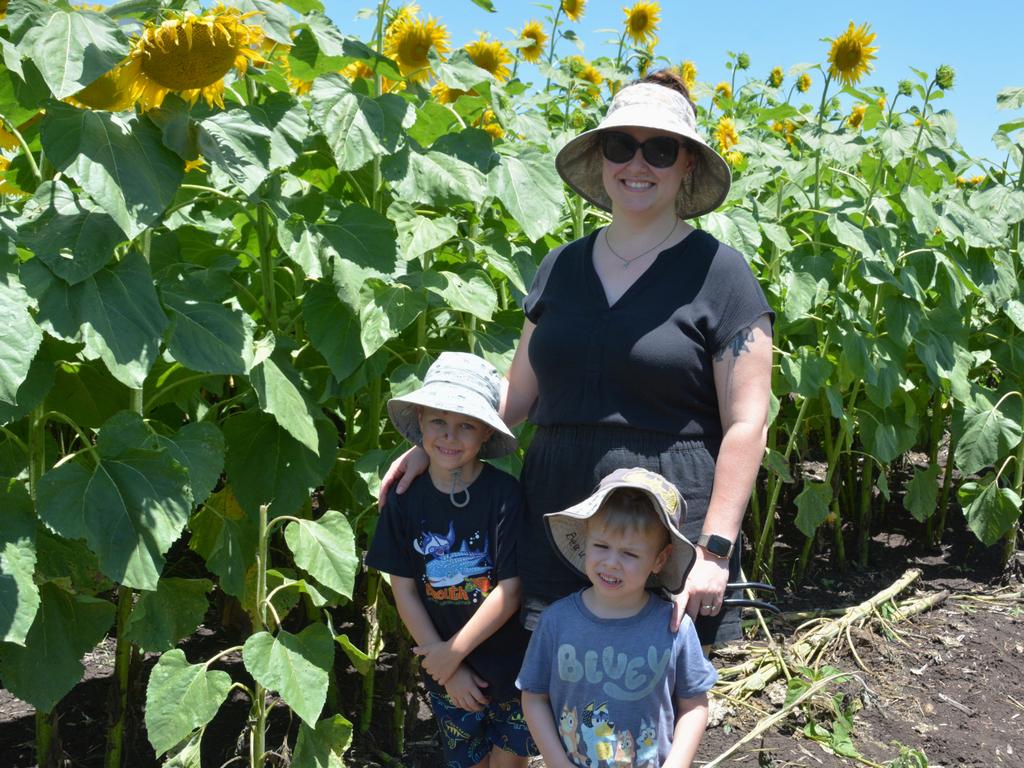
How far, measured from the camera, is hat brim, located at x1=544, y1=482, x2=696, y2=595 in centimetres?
198

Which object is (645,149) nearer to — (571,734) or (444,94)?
(571,734)

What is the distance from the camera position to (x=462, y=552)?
231 centimetres

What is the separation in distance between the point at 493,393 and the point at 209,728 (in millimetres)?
1342

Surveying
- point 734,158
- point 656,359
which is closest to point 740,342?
point 656,359

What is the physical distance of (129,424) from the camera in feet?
7.48

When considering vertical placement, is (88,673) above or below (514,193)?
below

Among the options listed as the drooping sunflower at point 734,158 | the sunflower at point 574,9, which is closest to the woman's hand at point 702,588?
the drooping sunflower at point 734,158

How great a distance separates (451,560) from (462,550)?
29 mm

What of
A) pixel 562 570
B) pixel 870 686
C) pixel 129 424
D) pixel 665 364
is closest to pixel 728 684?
pixel 870 686

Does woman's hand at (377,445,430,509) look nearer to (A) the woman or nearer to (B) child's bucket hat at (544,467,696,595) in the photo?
(A) the woman

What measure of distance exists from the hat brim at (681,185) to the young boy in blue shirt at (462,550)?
436mm

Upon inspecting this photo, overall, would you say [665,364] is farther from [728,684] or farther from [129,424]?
[728,684]

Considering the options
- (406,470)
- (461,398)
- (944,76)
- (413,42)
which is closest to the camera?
(461,398)

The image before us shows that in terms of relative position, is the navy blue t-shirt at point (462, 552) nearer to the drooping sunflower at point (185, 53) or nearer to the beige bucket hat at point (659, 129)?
the beige bucket hat at point (659, 129)
